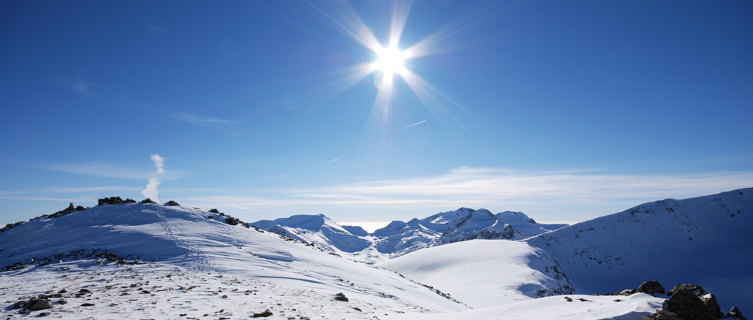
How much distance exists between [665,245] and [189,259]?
18607 cm

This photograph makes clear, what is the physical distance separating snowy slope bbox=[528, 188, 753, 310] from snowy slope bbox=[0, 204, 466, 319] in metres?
123

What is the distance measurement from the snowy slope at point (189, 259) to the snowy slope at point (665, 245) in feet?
402

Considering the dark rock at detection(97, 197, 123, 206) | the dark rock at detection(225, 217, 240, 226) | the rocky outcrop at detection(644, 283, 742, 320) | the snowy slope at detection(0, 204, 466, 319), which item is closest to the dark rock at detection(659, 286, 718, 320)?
the rocky outcrop at detection(644, 283, 742, 320)

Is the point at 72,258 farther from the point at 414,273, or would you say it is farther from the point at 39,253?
the point at 414,273

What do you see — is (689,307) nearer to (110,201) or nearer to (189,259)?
(189,259)

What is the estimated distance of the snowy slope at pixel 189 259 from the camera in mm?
17000

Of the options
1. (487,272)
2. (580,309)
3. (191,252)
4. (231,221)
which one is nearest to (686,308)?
(580,309)

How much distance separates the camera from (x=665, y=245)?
13850cm

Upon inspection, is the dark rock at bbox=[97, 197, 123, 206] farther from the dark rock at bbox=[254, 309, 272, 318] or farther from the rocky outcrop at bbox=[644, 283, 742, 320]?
the rocky outcrop at bbox=[644, 283, 742, 320]

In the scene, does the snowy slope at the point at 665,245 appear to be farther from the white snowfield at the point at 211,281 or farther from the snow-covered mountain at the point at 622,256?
the white snowfield at the point at 211,281

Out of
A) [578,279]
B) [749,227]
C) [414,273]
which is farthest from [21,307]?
[749,227]

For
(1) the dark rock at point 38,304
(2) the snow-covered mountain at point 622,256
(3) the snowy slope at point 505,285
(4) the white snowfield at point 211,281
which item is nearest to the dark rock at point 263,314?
(4) the white snowfield at point 211,281

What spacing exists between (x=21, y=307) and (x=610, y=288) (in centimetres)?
15717

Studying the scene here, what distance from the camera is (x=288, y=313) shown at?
1348 centimetres
